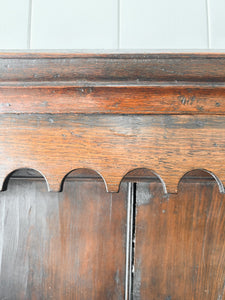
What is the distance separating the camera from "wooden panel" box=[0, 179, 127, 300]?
662mm

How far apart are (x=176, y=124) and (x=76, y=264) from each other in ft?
1.46

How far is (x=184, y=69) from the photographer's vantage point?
37cm

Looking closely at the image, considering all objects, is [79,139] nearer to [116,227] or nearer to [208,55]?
[208,55]

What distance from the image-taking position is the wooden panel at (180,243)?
2.16ft

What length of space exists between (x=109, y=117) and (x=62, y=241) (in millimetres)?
401

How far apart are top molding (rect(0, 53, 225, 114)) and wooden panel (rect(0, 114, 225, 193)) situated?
2 centimetres

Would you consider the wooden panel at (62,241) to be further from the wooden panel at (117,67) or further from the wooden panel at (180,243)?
the wooden panel at (117,67)
